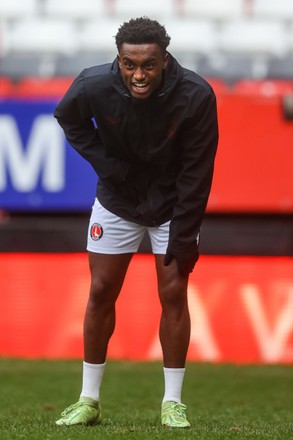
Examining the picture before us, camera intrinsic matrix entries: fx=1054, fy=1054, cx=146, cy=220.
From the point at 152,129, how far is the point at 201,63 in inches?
246

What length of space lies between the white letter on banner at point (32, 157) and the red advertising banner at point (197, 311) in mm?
609

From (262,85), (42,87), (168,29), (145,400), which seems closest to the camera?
(145,400)

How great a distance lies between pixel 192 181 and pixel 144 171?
0.72 ft

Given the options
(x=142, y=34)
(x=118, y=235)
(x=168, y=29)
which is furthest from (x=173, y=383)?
(x=168, y=29)

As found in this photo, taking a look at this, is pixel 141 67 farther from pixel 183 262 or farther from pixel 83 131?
pixel 183 262

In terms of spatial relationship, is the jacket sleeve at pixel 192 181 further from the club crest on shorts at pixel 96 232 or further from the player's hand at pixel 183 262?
the club crest on shorts at pixel 96 232

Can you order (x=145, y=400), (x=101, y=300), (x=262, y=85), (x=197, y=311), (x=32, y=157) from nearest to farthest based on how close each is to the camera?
(x=101, y=300)
(x=145, y=400)
(x=197, y=311)
(x=32, y=157)
(x=262, y=85)

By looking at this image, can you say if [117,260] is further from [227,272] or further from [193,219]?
[227,272]

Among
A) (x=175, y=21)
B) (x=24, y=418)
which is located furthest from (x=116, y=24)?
(x=24, y=418)

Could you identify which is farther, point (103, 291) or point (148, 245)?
point (148, 245)

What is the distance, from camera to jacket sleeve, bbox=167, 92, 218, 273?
4195 mm

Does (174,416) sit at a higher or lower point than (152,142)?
lower

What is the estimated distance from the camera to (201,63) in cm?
1029

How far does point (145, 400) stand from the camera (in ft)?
19.6
